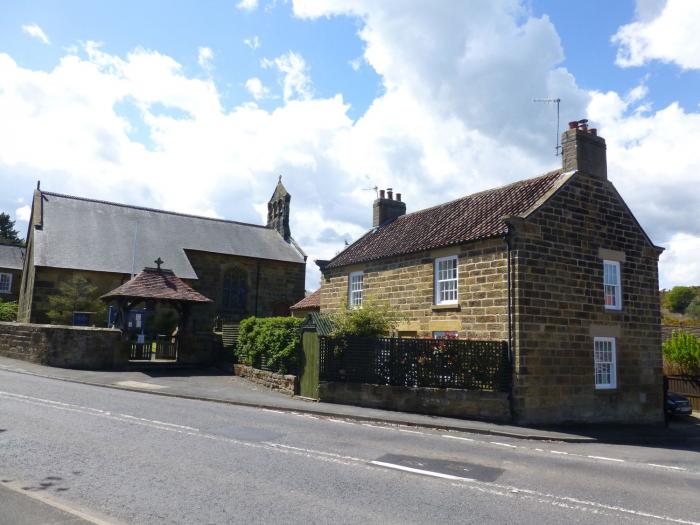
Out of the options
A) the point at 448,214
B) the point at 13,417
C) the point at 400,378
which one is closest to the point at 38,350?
the point at 13,417

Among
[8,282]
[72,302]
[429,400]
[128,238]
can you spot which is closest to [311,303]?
[128,238]

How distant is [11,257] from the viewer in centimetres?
4812

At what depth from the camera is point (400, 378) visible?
16016 millimetres

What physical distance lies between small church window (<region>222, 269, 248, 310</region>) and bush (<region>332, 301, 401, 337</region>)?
20.2 m

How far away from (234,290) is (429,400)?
24134 mm

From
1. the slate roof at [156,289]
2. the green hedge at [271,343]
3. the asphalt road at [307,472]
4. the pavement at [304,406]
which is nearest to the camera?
the asphalt road at [307,472]

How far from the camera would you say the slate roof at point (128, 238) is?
3023cm

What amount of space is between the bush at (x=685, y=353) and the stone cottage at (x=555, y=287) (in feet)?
21.4

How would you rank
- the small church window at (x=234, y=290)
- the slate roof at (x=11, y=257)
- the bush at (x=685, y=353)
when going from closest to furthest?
the bush at (x=685, y=353)
the small church window at (x=234, y=290)
the slate roof at (x=11, y=257)

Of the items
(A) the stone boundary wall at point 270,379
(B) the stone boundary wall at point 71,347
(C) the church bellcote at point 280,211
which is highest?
(C) the church bellcote at point 280,211

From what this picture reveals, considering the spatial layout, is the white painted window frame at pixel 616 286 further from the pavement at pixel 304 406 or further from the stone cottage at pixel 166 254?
the stone cottage at pixel 166 254

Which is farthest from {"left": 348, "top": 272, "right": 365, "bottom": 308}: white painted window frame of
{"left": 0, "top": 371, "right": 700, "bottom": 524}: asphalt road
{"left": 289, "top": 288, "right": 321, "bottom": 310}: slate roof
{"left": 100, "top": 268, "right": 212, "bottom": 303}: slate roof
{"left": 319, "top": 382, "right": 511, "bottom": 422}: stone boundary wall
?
{"left": 0, "top": 371, "right": 700, "bottom": 524}: asphalt road

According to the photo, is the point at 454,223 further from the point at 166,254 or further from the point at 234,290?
the point at 234,290

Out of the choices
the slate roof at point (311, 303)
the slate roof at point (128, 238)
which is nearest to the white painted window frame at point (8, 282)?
→ the slate roof at point (128, 238)
